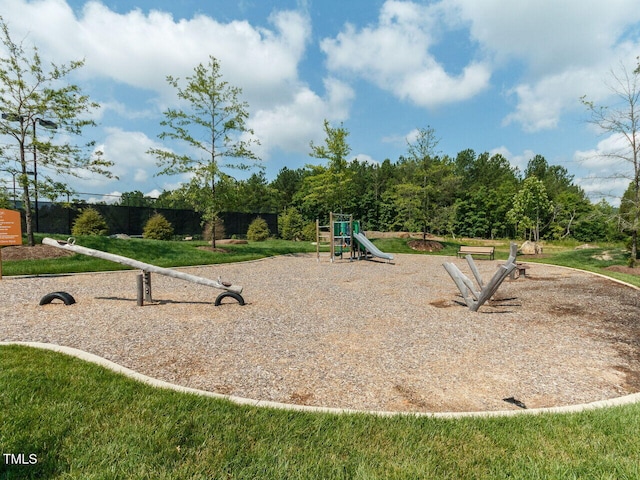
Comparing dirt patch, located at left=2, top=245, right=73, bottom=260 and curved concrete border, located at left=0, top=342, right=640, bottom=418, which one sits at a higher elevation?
dirt patch, located at left=2, top=245, right=73, bottom=260

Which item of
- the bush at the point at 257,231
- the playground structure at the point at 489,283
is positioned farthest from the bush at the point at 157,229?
the playground structure at the point at 489,283

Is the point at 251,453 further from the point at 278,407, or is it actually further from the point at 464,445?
the point at 464,445

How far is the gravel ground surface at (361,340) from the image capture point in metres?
3.74

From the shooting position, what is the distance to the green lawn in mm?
2297

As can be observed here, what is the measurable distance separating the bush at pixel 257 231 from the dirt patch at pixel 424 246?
1375cm

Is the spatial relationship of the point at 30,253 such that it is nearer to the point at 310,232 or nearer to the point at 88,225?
the point at 88,225

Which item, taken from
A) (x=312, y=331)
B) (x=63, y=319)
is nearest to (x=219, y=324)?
(x=312, y=331)

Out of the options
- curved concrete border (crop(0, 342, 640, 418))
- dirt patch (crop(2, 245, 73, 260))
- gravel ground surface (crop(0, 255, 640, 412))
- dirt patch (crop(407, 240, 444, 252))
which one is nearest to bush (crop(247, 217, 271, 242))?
dirt patch (crop(407, 240, 444, 252))

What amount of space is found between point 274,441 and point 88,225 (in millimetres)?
23929

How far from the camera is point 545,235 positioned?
134ft

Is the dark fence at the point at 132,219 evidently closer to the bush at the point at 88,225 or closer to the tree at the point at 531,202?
the bush at the point at 88,225

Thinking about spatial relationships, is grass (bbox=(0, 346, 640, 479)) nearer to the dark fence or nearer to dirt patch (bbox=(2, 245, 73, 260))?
dirt patch (bbox=(2, 245, 73, 260))

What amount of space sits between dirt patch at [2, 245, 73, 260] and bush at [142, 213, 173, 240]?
11125 millimetres

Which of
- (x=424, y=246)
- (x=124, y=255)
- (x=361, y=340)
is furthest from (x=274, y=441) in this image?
(x=424, y=246)
